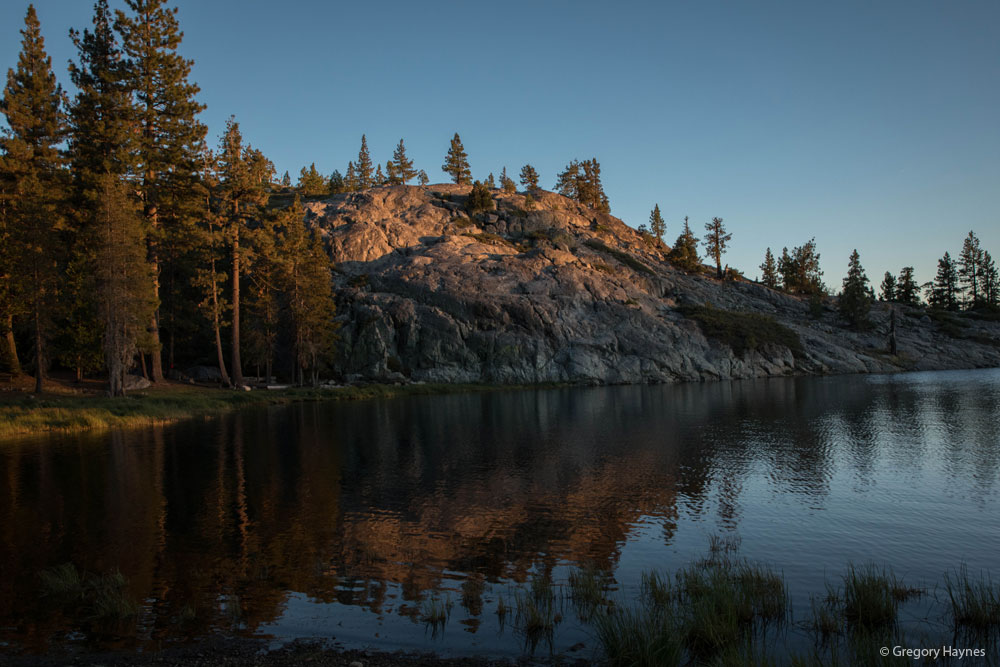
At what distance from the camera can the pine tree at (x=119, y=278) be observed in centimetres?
4662

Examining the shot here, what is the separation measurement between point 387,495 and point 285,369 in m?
66.1

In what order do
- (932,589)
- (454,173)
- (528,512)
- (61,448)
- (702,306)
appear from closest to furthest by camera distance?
(932,589) → (528,512) → (61,448) → (702,306) → (454,173)

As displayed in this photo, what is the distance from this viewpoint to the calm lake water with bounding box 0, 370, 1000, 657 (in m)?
11.9

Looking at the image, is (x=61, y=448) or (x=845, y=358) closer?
(x=61, y=448)

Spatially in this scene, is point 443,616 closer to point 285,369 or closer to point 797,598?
point 797,598

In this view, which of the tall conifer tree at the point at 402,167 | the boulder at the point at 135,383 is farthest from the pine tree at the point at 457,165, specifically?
the boulder at the point at 135,383

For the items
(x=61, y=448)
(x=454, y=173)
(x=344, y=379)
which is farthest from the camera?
(x=454, y=173)

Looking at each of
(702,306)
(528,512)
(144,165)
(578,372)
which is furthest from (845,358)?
(144,165)

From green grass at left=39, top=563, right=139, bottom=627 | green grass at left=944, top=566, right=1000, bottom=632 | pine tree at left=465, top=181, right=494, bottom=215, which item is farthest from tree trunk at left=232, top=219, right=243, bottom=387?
pine tree at left=465, top=181, right=494, bottom=215

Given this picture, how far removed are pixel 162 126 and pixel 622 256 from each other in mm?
89880

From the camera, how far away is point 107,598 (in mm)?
11859

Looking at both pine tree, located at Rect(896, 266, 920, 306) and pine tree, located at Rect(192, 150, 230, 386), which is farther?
pine tree, located at Rect(896, 266, 920, 306)

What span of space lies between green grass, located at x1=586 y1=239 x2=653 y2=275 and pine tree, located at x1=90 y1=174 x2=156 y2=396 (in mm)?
92660

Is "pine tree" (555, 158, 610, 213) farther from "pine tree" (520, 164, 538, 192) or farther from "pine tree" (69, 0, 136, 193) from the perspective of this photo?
"pine tree" (69, 0, 136, 193)
